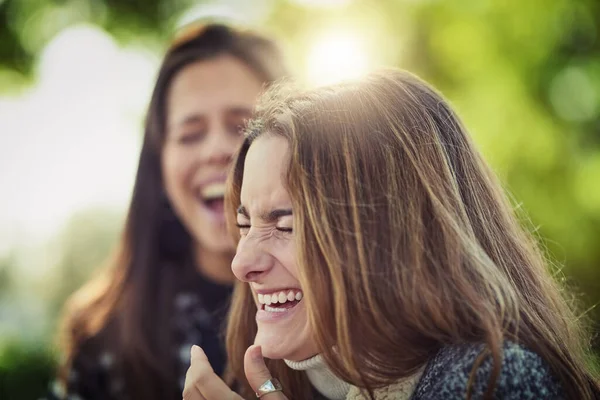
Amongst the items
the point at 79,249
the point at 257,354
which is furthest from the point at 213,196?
the point at 79,249

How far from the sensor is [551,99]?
859 centimetres

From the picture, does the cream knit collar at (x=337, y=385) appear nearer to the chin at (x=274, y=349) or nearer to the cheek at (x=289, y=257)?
the chin at (x=274, y=349)

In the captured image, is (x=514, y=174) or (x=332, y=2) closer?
(x=514, y=174)

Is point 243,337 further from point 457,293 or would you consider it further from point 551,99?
point 551,99

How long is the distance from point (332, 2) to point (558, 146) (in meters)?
3.80

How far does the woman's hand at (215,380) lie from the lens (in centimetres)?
198

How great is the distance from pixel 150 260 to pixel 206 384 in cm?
161

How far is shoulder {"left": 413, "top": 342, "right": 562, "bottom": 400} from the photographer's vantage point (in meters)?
1.67

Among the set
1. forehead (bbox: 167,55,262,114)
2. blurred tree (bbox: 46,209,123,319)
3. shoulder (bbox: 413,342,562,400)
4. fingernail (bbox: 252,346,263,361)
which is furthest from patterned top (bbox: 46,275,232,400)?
blurred tree (bbox: 46,209,123,319)

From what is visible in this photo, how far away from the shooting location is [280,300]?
196 centimetres

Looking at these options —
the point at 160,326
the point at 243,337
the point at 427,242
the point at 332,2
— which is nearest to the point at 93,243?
the point at 332,2

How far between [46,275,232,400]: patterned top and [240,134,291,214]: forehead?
4.67ft

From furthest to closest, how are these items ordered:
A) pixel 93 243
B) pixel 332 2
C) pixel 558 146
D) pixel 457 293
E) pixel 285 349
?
1. pixel 93 243
2. pixel 332 2
3. pixel 558 146
4. pixel 285 349
5. pixel 457 293

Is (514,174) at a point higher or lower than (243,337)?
higher
